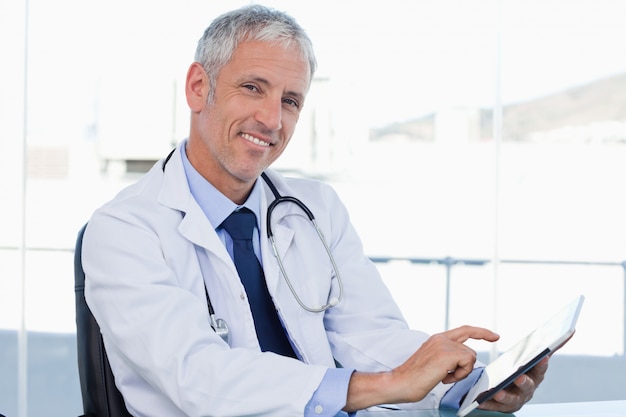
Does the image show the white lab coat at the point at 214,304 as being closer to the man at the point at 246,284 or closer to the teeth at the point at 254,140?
the man at the point at 246,284

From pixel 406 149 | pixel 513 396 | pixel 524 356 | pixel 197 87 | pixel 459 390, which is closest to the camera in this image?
pixel 524 356

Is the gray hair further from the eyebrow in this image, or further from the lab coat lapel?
the lab coat lapel

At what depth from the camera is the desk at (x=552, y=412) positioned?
1.24m

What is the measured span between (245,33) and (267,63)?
0.07 m

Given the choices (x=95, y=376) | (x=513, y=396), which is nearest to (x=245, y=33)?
(x=95, y=376)

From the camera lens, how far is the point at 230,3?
3.81m

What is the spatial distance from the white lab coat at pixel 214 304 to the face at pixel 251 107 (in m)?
0.09

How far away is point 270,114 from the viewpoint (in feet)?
4.48

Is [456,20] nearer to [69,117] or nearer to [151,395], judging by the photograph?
[69,117]

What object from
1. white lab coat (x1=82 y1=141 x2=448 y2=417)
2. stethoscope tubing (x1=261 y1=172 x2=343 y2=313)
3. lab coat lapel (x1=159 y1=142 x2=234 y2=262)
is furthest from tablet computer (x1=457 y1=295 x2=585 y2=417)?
lab coat lapel (x1=159 y1=142 x2=234 y2=262)

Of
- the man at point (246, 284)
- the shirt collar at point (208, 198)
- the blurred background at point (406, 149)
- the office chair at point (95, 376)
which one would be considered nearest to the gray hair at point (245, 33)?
the man at point (246, 284)

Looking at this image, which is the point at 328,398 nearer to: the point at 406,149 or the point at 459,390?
the point at 459,390

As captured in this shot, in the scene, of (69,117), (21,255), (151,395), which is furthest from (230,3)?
(151,395)

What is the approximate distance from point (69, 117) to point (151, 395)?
9.60 feet
